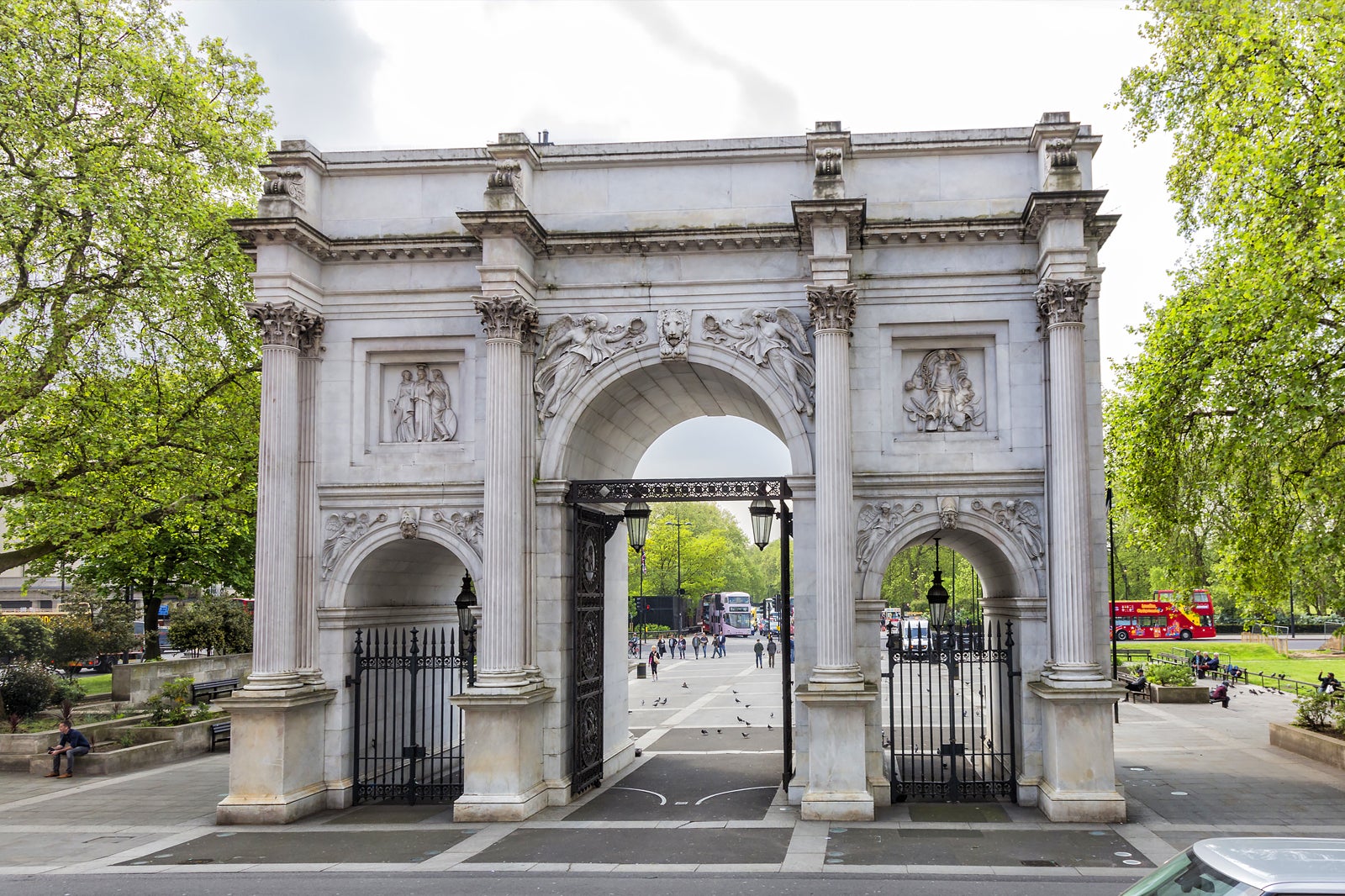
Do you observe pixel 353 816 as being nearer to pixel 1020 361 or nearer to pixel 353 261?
pixel 353 261

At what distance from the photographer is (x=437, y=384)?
17.1 m

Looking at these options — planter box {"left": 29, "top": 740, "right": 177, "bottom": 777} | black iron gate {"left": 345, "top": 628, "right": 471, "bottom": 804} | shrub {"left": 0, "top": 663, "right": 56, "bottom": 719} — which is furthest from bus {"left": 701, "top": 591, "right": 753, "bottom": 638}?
black iron gate {"left": 345, "top": 628, "right": 471, "bottom": 804}

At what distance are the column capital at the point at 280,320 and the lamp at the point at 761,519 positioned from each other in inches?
314

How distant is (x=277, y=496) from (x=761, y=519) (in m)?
7.88

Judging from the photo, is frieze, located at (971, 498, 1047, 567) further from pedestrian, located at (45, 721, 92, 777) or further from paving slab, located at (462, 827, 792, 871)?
pedestrian, located at (45, 721, 92, 777)

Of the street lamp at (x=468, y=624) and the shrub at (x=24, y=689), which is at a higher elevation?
the street lamp at (x=468, y=624)

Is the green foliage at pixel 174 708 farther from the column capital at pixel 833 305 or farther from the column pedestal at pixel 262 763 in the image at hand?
the column capital at pixel 833 305

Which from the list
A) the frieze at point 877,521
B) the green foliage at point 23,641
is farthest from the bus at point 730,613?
the frieze at point 877,521

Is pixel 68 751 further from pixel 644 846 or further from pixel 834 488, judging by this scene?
pixel 834 488

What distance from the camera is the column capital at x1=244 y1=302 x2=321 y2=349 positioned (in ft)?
52.9

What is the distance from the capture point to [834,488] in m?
15.2

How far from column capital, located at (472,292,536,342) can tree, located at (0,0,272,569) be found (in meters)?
8.82

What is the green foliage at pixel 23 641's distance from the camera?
34.9m

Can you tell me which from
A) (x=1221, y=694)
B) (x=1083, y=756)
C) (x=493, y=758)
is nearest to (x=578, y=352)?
(x=493, y=758)
